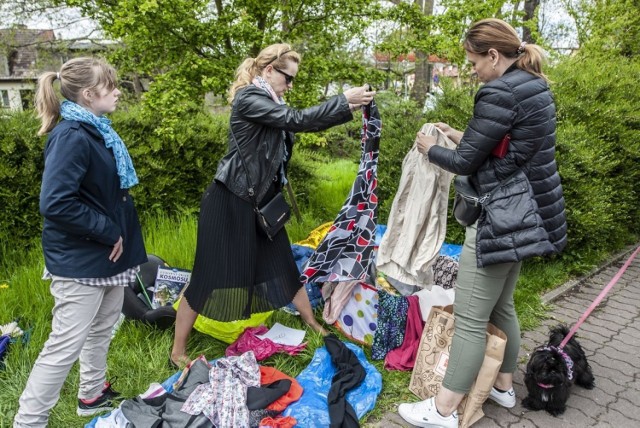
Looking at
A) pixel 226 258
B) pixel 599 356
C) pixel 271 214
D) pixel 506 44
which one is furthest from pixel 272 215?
pixel 599 356

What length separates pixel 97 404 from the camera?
255cm

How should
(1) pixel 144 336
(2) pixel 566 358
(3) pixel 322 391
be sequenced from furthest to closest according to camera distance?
1. (1) pixel 144 336
2. (3) pixel 322 391
3. (2) pixel 566 358

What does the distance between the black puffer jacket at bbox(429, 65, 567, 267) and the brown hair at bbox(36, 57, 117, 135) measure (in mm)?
1669

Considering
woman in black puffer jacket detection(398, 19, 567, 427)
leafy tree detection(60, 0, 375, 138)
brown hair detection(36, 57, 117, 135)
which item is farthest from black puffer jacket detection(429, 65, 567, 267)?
leafy tree detection(60, 0, 375, 138)

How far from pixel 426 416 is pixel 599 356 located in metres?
1.75

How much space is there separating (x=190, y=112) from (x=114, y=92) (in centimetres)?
312

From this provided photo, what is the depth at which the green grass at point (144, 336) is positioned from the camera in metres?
2.72

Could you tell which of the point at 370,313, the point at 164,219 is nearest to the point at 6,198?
the point at 164,219

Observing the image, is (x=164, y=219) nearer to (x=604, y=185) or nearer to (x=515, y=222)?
(x=515, y=222)

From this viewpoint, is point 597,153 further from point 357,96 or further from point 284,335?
point 284,335

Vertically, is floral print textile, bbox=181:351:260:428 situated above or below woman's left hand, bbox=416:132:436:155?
below

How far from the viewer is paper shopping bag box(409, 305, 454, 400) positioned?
8.73 ft

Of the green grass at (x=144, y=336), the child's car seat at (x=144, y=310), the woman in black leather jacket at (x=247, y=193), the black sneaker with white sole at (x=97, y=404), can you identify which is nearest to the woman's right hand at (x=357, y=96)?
the woman in black leather jacket at (x=247, y=193)

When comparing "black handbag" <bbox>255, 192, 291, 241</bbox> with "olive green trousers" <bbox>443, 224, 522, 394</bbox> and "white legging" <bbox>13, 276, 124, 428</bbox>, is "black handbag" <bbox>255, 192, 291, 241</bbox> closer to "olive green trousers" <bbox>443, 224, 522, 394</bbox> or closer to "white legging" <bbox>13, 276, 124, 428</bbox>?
"white legging" <bbox>13, 276, 124, 428</bbox>
